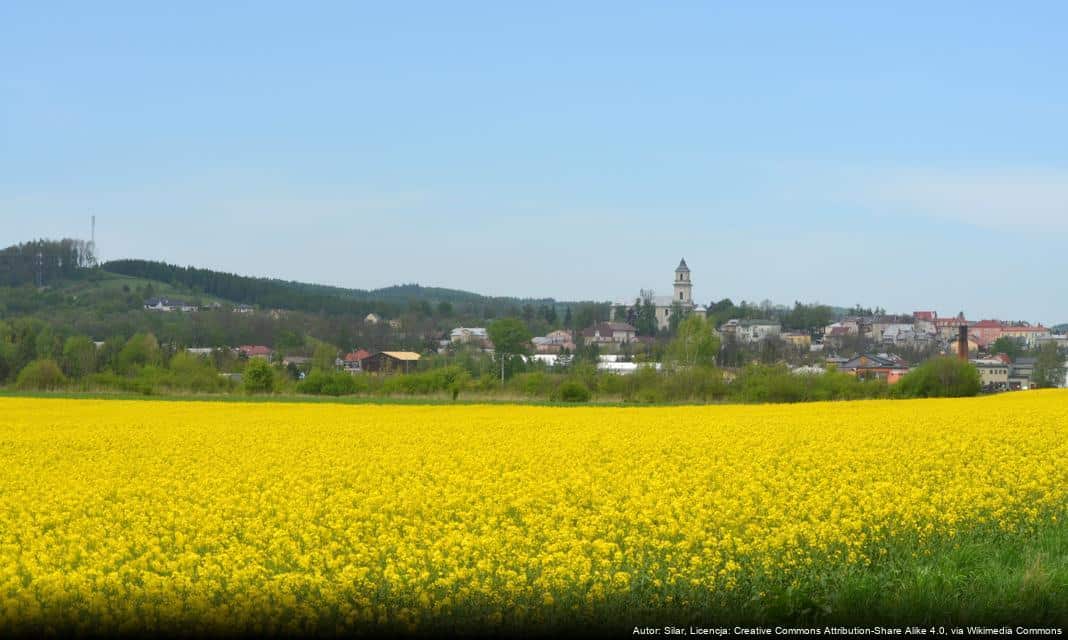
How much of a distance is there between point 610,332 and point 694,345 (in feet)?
284

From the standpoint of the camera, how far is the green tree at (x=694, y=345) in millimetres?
73875

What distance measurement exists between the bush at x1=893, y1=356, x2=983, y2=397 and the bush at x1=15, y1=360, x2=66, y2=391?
37.7 m

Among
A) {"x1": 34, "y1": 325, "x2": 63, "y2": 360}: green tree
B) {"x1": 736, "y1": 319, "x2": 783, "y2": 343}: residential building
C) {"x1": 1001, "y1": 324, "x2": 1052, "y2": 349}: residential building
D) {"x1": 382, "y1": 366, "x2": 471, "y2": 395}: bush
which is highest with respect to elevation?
{"x1": 1001, "y1": 324, "x2": 1052, "y2": 349}: residential building

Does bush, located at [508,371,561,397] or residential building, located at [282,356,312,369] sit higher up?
bush, located at [508,371,561,397]

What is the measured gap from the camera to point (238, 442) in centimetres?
1892

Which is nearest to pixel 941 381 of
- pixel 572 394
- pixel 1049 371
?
pixel 572 394

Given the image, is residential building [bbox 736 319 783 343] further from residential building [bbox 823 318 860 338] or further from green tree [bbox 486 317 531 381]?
green tree [bbox 486 317 531 381]

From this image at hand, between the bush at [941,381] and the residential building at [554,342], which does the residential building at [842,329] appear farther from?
the bush at [941,381]

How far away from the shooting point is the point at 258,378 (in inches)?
2100

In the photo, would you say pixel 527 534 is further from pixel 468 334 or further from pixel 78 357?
pixel 468 334

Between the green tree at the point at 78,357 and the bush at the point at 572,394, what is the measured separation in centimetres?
2642

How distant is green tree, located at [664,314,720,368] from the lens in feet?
242

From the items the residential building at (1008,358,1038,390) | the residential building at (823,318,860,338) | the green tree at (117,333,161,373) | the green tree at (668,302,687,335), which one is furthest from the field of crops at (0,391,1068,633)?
the green tree at (668,302,687,335)

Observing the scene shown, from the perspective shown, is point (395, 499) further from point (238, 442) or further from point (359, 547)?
point (238, 442)
